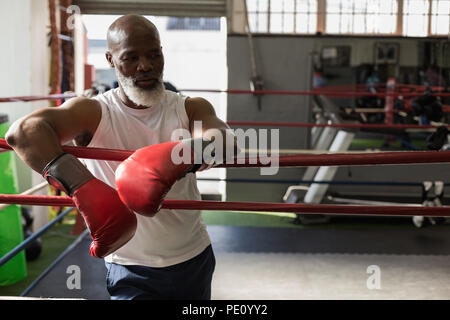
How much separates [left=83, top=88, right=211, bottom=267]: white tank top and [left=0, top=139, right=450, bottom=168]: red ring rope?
207 mm

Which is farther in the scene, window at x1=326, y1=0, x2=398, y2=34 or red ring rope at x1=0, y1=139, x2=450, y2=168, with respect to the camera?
window at x1=326, y1=0, x2=398, y2=34

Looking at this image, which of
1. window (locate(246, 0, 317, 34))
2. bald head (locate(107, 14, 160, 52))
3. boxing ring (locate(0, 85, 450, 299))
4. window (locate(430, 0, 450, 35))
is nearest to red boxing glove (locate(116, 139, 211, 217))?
bald head (locate(107, 14, 160, 52))

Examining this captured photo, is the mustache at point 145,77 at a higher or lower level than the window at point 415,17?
lower

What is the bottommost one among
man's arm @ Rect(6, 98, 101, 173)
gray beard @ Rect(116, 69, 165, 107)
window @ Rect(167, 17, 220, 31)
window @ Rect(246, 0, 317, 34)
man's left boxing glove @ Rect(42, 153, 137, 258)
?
man's left boxing glove @ Rect(42, 153, 137, 258)

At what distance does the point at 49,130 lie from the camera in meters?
1.12

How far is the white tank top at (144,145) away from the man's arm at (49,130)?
4 cm

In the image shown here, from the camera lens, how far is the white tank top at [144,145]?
135 centimetres

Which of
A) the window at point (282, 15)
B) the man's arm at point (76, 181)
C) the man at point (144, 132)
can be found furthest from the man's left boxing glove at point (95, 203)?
the window at point (282, 15)

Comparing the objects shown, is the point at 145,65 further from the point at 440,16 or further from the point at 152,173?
the point at 440,16

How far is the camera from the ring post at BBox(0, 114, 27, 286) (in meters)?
2.98
